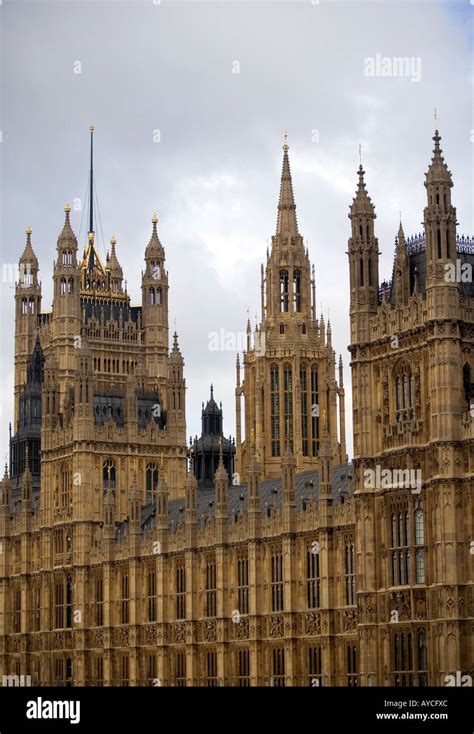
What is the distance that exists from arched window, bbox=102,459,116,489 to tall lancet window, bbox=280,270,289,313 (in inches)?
902

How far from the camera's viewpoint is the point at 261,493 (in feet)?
399

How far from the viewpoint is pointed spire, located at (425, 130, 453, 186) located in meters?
88.8

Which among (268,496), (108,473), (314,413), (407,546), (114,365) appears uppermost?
(114,365)

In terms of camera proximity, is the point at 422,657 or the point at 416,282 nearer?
the point at 422,657

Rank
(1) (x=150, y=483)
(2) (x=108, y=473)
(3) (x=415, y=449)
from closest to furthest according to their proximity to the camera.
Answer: (3) (x=415, y=449) → (2) (x=108, y=473) → (1) (x=150, y=483)

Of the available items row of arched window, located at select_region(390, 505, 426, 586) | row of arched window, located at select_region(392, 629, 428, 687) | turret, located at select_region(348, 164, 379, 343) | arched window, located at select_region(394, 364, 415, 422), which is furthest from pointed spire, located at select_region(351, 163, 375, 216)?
row of arched window, located at select_region(392, 629, 428, 687)

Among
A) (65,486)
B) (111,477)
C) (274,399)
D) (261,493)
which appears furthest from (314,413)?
(261,493)

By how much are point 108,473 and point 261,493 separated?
22707mm

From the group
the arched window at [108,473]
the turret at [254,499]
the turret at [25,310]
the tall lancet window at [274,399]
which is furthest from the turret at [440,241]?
the turret at [25,310]

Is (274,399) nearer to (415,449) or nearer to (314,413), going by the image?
(314,413)

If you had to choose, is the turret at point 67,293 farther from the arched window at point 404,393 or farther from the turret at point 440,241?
the turret at point 440,241

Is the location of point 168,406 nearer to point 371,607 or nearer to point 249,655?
point 249,655
